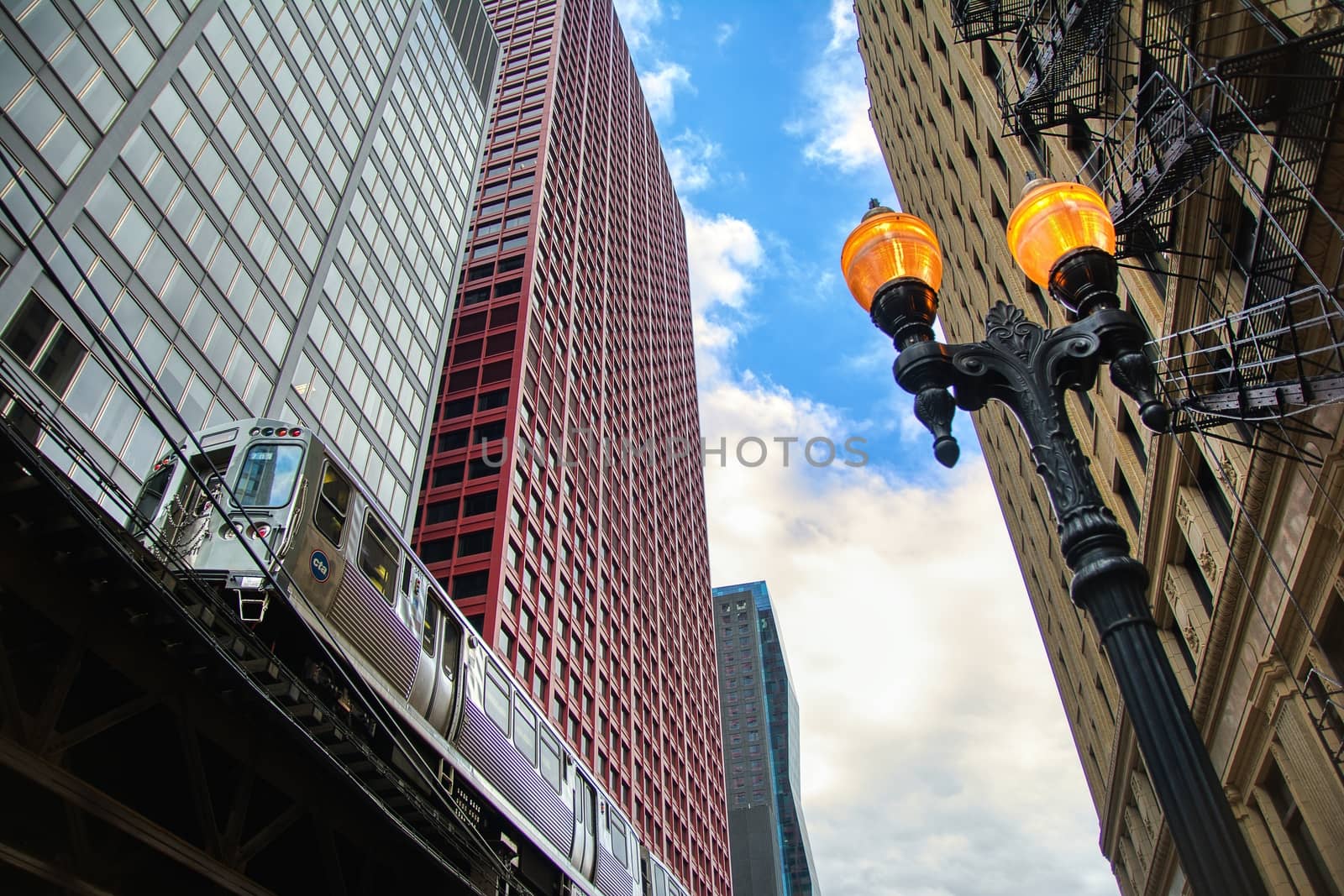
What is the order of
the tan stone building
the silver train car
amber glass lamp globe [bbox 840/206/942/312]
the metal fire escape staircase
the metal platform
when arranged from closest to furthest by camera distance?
amber glass lamp globe [bbox 840/206/942/312]
the metal platform
the metal fire escape staircase
the tan stone building
the silver train car

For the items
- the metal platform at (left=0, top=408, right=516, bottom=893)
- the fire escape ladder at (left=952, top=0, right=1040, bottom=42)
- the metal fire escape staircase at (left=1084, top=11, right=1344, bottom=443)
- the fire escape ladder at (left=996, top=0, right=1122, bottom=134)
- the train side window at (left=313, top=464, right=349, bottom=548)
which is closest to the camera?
the metal platform at (left=0, top=408, right=516, bottom=893)

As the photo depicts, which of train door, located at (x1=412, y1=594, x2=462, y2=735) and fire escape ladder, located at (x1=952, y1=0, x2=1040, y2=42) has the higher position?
fire escape ladder, located at (x1=952, y1=0, x2=1040, y2=42)

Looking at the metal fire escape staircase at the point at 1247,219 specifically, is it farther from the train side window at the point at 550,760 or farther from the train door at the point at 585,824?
the train door at the point at 585,824

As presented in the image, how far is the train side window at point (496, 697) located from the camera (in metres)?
16.3

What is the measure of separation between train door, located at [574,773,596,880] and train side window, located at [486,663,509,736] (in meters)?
4.29

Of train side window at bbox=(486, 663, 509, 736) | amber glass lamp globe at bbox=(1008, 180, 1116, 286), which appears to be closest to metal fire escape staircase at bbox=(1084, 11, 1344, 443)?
amber glass lamp globe at bbox=(1008, 180, 1116, 286)

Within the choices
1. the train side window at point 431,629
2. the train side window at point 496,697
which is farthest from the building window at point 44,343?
the train side window at point 496,697

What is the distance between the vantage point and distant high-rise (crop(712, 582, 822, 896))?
144250mm

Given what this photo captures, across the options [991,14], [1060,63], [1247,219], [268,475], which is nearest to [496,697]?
[268,475]

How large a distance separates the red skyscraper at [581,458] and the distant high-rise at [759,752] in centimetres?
6241

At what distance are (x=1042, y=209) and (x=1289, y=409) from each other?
7.56 meters

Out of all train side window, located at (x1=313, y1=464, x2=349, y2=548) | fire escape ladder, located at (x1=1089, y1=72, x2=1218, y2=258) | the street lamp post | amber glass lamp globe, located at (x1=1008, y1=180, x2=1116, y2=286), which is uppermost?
fire escape ladder, located at (x1=1089, y1=72, x2=1218, y2=258)

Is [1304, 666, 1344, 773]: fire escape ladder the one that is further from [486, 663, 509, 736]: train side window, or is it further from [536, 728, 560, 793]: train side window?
[536, 728, 560, 793]: train side window

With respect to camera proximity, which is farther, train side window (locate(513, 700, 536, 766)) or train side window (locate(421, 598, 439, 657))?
train side window (locate(513, 700, 536, 766))
